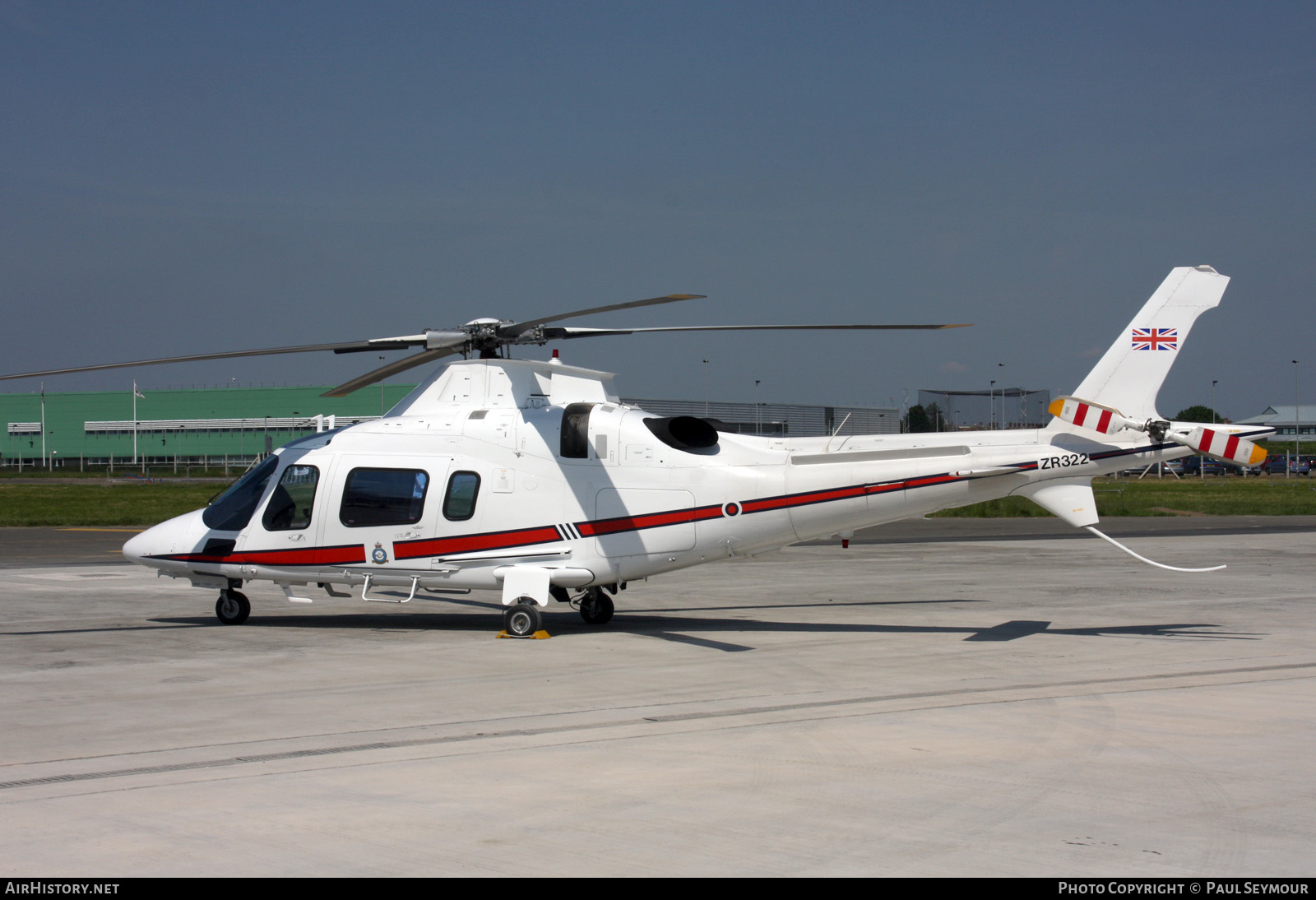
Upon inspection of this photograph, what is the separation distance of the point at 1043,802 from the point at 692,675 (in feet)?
16.6

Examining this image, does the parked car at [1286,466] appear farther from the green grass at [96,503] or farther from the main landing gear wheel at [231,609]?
the main landing gear wheel at [231,609]

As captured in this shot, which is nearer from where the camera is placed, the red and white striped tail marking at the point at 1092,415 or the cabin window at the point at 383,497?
the red and white striped tail marking at the point at 1092,415

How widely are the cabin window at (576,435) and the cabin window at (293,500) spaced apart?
337 centimetres

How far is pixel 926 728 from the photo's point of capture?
8578 mm

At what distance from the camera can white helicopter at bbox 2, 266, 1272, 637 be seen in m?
13.0

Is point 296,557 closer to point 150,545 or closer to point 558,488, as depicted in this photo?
point 150,545

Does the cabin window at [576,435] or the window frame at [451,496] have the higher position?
the cabin window at [576,435]

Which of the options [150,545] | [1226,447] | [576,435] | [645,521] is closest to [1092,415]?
[1226,447]

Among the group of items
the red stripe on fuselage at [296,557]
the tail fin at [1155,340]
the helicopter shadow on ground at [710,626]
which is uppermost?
the tail fin at [1155,340]

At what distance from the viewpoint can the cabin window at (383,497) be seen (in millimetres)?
14578

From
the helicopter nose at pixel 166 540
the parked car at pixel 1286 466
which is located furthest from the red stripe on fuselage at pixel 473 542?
the parked car at pixel 1286 466
